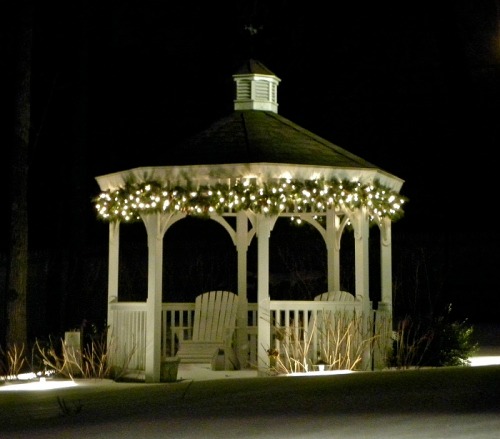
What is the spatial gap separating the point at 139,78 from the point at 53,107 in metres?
2.59

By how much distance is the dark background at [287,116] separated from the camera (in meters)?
24.8

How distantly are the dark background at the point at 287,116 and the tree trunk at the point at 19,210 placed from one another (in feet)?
21.0

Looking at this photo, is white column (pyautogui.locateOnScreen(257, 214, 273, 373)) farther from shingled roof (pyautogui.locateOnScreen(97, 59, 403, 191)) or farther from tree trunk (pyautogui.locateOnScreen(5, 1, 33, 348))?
tree trunk (pyautogui.locateOnScreen(5, 1, 33, 348))

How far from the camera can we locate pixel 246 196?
12758 millimetres

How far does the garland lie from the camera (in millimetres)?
12789

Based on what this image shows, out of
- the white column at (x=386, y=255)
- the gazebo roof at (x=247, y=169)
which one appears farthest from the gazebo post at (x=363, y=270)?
the white column at (x=386, y=255)

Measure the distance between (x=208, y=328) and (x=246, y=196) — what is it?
3407 millimetres

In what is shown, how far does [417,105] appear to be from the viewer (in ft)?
97.8

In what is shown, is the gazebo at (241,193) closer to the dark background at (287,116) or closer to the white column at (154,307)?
the white column at (154,307)

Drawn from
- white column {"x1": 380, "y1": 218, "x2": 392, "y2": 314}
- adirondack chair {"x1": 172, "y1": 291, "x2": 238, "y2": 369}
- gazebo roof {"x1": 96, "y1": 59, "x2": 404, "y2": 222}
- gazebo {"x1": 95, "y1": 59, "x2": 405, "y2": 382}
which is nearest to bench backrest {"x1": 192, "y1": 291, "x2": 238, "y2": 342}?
adirondack chair {"x1": 172, "y1": 291, "x2": 238, "y2": 369}

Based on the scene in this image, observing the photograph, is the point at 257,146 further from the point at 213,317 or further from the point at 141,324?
the point at 213,317

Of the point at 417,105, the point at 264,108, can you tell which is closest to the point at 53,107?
the point at 417,105

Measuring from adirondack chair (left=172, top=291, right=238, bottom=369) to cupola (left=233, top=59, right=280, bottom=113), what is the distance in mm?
2977

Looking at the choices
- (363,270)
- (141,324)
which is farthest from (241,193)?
(141,324)
